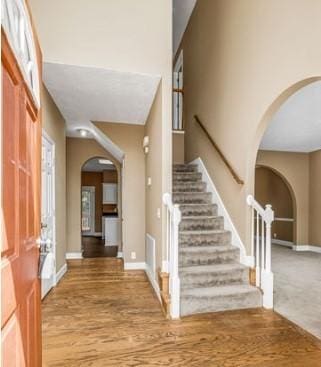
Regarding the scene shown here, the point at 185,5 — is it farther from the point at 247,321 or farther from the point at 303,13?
the point at 247,321

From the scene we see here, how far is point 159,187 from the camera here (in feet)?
11.6

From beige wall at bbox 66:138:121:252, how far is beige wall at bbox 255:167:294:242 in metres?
5.09

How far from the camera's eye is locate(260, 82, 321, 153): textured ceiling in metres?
3.65

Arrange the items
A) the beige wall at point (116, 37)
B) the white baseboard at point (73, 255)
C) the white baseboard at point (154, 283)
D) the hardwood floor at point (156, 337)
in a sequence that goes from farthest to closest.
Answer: the white baseboard at point (73, 255) → the white baseboard at point (154, 283) → the beige wall at point (116, 37) → the hardwood floor at point (156, 337)

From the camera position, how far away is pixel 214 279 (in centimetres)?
329

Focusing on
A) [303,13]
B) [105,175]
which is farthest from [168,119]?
[105,175]

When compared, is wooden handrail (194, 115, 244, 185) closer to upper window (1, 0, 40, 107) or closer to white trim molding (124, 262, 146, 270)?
white trim molding (124, 262, 146, 270)

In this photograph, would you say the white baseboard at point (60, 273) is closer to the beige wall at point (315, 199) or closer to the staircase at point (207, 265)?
the staircase at point (207, 265)

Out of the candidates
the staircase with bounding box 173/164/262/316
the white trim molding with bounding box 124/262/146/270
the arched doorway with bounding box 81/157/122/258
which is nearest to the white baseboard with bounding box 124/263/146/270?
the white trim molding with bounding box 124/262/146/270

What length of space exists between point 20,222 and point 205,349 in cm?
202

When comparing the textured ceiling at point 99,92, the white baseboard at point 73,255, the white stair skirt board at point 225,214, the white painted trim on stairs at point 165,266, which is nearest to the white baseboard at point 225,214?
the white stair skirt board at point 225,214

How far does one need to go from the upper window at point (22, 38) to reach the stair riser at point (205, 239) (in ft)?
8.92

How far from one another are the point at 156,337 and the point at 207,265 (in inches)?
50.1

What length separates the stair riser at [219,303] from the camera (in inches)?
117
